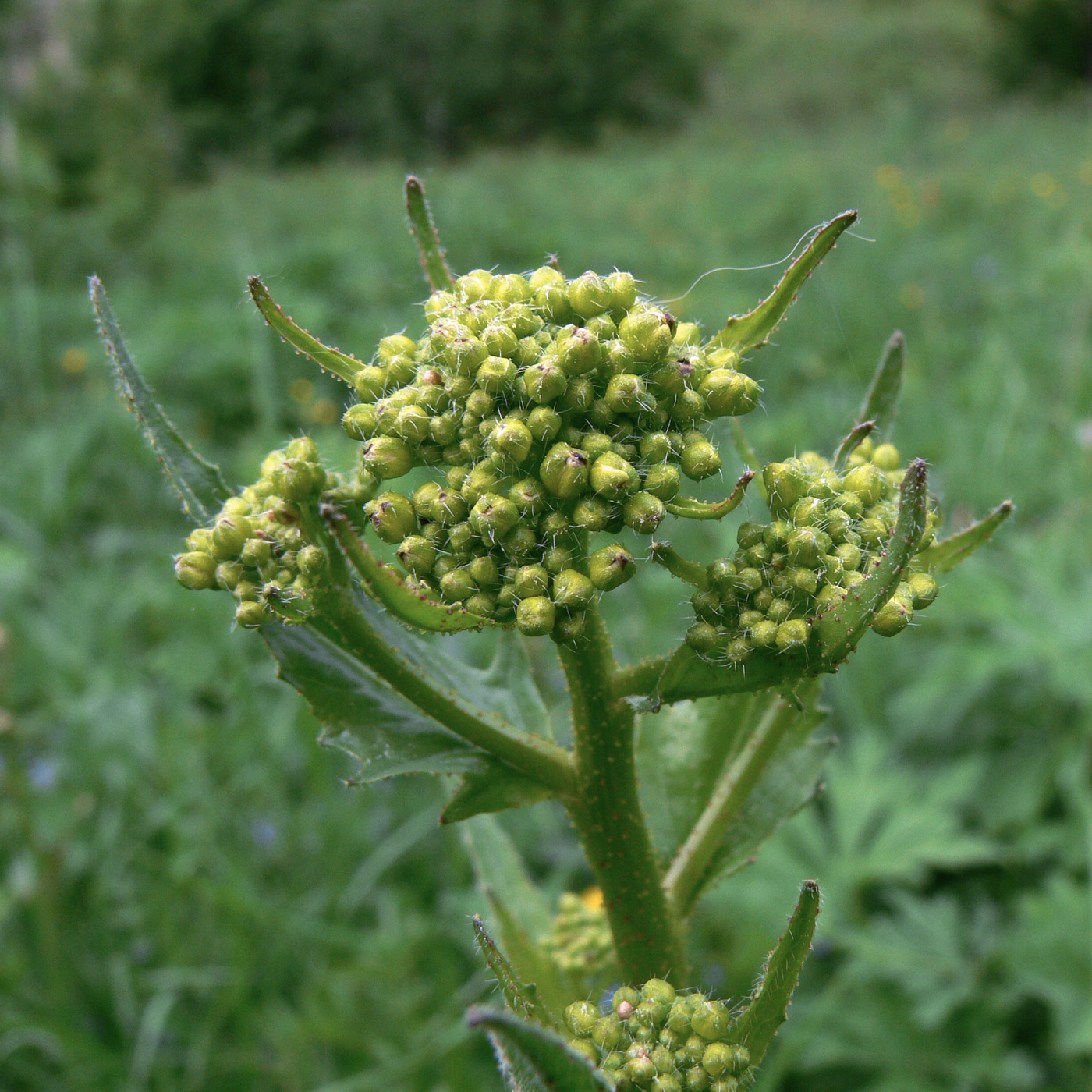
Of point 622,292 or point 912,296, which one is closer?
point 622,292

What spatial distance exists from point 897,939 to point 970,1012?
352 millimetres

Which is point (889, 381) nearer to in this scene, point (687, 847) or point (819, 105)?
point (687, 847)

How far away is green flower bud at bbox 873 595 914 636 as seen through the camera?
123cm

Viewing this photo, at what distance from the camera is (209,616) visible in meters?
4.52

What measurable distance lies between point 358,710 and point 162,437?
0.55 m

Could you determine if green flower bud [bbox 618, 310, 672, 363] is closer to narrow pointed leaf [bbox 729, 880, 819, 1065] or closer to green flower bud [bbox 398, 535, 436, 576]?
green flower bud [bbox 398, 535, 436, 576]

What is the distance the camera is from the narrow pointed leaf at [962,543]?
4.92 ft

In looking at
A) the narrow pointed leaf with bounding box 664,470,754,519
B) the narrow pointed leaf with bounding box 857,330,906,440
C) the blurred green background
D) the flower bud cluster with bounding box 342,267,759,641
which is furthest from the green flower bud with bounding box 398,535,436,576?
the blurred green background

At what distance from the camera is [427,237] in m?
1.63

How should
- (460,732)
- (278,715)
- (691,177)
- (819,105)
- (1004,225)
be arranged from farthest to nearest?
1. (819,105)
2. (691,177)
3. (1004,225)
4. (278,715)
5. (460,732)

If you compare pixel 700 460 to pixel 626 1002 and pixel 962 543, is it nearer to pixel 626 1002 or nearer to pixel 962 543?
pixel 962 543

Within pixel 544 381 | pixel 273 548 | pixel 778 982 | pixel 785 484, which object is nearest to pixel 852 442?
pixel 785 484

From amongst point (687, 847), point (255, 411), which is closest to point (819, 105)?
point (255, 411)

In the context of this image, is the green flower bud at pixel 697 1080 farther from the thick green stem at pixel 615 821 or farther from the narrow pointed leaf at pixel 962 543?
the narrow pointed leaf at pixel 962 543
